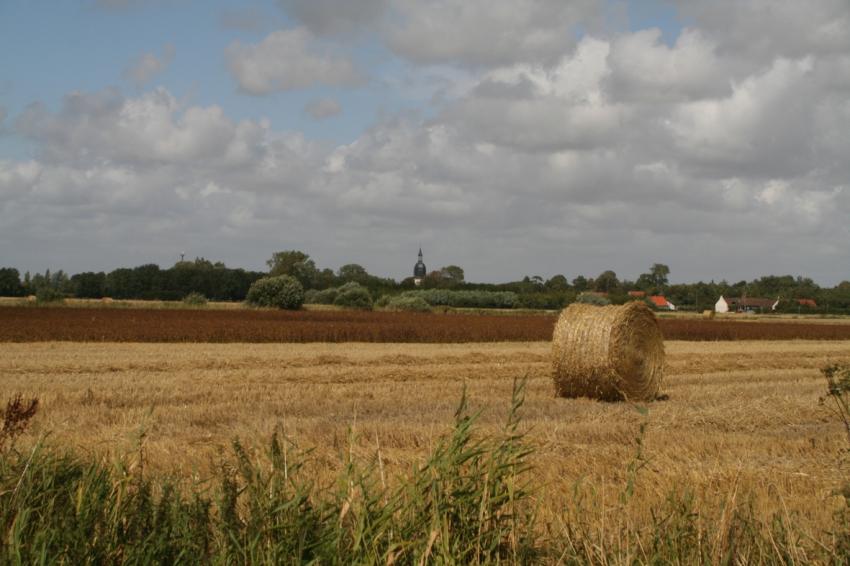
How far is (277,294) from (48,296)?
15.7 meters

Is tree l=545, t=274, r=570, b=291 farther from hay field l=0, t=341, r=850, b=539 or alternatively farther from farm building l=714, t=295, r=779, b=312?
hay field l=0, t=341, r=850, b=539

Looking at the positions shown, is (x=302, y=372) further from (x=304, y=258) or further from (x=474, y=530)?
(x=304, y=258)

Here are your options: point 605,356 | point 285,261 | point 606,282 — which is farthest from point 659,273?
point 605,356

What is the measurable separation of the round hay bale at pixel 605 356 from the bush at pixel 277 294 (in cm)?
4425

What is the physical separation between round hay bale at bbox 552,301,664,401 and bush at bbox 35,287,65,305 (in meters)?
48.1

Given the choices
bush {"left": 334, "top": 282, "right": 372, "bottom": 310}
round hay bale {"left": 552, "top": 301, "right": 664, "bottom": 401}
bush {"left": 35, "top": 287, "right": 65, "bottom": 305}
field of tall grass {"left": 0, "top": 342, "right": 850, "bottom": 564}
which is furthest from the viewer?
bush {"left": 334, "top": 282, "right": 372, "bottom": 310}

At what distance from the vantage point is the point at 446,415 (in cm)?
1280

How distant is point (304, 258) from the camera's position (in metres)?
101

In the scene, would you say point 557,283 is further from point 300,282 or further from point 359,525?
point 359,525

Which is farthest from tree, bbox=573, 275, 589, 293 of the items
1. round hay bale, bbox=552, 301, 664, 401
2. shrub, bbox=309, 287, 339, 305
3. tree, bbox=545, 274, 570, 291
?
round hay bale, bbox=552, 301, 664, 401

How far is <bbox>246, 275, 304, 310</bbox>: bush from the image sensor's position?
197ft

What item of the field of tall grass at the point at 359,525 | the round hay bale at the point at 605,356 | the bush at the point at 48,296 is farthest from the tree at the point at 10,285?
the field of tall grass at the point at 359,525

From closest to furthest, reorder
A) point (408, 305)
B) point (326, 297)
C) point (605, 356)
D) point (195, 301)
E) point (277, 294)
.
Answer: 1. point (605, 356)
2. point (277, 294)
3. point (195, 301)
4. point (408, 305)
5. point (326, 297)

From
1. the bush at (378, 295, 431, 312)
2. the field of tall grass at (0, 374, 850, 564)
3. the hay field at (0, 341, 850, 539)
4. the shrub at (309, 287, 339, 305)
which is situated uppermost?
the shrub at (309, 287, 339, 305)
